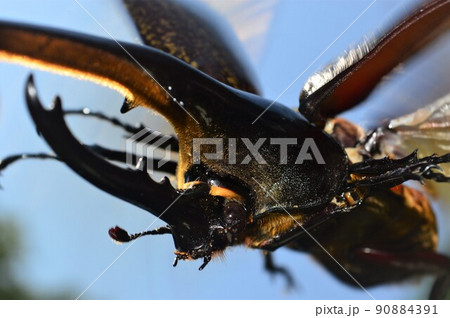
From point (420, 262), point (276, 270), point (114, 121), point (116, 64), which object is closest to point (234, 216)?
point (116, 64)

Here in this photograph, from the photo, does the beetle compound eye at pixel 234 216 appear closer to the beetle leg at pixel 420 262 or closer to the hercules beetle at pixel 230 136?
the hercules beetle at pixel 230 136

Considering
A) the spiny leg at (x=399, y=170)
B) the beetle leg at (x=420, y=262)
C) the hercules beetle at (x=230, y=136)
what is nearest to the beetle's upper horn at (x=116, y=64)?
the hercules beetle at (x=230, y=136)

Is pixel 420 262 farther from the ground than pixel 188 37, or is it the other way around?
pixel 188 37

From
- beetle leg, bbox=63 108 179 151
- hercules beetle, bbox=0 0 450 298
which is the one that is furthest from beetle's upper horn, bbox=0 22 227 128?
beetle leg, bbox=63 108 179 151

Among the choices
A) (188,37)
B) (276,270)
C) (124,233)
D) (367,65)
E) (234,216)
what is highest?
(188,37)

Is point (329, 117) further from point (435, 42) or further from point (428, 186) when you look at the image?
point (428, 186)

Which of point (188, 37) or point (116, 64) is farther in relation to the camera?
point (188, 37)

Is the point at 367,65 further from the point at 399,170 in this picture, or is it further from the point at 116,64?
the point at 116,64
